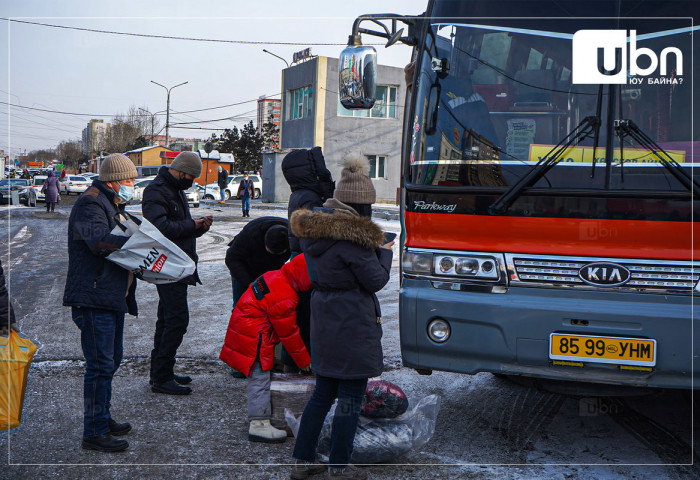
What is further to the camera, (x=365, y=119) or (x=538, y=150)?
(x=365, y=119)

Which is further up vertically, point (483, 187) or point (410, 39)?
point (410, 39)

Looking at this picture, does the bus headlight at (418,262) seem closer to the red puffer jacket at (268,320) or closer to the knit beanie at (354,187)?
the knit beanie at (354,187)

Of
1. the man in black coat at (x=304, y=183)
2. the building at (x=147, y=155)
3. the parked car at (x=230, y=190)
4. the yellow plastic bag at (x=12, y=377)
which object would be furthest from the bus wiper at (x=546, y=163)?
the building at (x=147, y=155)

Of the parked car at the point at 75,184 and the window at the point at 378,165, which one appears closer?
the window at the point at 378,165

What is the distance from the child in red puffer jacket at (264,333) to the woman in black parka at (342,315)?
514 mm

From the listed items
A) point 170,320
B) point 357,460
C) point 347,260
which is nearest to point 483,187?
point 347,260

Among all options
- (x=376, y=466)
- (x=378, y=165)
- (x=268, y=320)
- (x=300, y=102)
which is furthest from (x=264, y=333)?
(x=300, y=102)

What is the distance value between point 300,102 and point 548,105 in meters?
34.9

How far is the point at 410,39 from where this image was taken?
16.3ft

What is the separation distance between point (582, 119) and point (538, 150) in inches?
12.0

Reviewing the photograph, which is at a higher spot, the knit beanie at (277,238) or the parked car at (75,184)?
the parked car at (75,184)

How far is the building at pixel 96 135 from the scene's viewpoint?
110575 mm

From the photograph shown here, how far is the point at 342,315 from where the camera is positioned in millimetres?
3744

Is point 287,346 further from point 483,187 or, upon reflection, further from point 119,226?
point 483,187
